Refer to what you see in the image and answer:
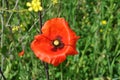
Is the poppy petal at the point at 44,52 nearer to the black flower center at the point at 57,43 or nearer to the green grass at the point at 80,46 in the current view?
the black flower center at the point at 57,43

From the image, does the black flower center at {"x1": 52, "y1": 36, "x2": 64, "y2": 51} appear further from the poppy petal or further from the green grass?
the green grass

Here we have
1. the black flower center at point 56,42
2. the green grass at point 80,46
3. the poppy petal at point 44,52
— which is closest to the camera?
the poppy petal at point 44,52

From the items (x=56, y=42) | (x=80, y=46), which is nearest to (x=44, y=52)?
(x=56, y=42)

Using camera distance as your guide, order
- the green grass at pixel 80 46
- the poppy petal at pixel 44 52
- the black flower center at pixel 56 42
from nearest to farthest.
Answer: the poppy petal at pixel 44 52 → the black flower center at pixel 56 42 → the green grass at pixel 80 46

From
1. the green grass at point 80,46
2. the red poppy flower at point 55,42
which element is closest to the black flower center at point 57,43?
the red poppy flower at point 55,42

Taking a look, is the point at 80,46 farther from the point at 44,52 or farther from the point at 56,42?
the point at 44,52

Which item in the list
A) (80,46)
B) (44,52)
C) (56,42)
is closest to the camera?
(44,52)

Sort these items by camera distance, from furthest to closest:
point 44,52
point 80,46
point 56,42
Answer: point 80,46, point 56,42, point 44,52

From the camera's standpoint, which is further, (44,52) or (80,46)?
(80,46)
